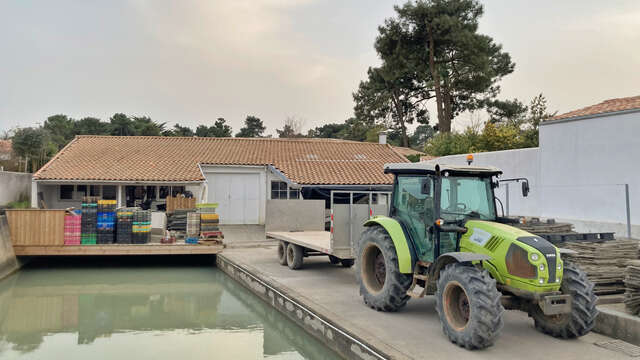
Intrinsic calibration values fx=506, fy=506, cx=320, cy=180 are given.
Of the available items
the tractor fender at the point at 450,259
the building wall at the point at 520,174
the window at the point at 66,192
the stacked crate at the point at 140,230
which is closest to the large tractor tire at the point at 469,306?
the tractor fender at the point at 450,259

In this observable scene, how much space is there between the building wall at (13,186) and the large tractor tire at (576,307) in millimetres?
19622

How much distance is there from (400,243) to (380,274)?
3.58 feet

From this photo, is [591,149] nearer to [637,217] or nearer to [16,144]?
[637,217]

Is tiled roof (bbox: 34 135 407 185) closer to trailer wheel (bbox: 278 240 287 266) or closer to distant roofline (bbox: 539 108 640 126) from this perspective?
trailer wheel (bbox: 278 240 287 266)

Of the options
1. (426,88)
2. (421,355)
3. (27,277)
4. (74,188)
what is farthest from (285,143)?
(421,355)

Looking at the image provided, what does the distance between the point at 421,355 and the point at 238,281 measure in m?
7.64

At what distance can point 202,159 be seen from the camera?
2189cm

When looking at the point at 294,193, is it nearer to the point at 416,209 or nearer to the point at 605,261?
the point at 416,209

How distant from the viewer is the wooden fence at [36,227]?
46.6 feet

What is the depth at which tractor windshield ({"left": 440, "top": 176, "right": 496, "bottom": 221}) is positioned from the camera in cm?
710

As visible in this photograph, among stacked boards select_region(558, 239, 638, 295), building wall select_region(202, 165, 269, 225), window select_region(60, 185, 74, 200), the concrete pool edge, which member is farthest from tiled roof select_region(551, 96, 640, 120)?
window select_region(60, 185, 74, 200)

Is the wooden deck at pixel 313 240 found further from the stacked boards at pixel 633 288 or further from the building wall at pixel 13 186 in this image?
the building wall at pixel 13 186

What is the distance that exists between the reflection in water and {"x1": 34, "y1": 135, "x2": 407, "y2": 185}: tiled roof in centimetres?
556

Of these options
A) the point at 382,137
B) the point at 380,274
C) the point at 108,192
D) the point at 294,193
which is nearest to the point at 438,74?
the point at 382,137
